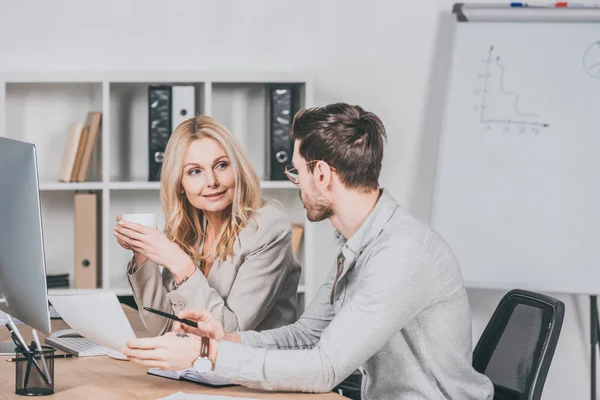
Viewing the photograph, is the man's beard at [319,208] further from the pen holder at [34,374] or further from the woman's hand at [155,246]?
the pen holder at [34,374]

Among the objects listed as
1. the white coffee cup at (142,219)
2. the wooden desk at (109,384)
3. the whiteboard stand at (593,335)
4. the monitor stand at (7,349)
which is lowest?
the whiteboard stand at (593,335)

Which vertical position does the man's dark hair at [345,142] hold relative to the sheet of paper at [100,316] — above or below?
above

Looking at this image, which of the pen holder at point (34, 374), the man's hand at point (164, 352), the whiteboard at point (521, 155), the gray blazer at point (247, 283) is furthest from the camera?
the whiteboard at point (521, 155)

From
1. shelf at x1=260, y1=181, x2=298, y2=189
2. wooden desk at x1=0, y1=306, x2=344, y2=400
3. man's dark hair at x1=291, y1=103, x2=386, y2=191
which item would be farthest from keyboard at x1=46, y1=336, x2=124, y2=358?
shelf at x1=260, y1=181, x2=298, y2=189

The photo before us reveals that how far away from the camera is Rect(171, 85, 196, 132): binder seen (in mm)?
3277

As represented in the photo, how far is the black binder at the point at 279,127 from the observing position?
10.8ft

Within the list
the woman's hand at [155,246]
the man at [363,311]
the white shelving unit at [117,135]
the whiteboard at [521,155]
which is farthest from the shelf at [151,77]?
the man at [363,311]

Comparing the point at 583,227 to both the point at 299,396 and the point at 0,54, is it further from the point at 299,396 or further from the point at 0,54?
the point at 0,54

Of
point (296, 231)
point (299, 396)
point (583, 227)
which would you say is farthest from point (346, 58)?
point (299, 396)

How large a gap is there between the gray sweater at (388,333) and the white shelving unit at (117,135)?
5.35 ft

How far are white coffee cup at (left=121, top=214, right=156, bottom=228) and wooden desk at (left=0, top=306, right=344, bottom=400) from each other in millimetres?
322

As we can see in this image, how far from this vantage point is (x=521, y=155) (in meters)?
3.28

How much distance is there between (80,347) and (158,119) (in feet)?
4.73

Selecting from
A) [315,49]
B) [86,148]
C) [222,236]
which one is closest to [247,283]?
[222,236]
